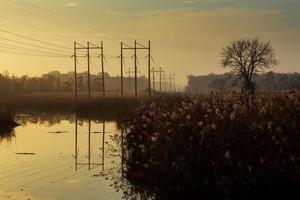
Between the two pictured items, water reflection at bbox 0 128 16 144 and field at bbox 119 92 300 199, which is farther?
water reflection at bbox 0 128 16 144

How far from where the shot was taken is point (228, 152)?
12852mm

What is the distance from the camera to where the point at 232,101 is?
15.9m

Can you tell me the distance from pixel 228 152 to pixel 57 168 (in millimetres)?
10801

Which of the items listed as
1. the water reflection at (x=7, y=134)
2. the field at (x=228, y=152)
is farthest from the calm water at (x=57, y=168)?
the field at (x=228, y=152)

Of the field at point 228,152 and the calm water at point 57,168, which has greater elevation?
the field at point 228,152

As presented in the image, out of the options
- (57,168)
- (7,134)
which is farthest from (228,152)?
(7,134)

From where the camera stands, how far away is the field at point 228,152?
13.2 m

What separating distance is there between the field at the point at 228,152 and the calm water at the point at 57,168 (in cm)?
244

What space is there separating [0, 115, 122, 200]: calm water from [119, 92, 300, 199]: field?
2439 mm

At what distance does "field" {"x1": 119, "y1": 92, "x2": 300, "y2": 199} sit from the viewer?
1325cm

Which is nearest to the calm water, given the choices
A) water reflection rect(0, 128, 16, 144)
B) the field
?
water reflection rect(0, 128, 16, 144)

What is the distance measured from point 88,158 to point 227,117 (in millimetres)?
11525

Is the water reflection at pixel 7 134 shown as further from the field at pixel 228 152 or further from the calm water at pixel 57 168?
the field at pixel 228 152

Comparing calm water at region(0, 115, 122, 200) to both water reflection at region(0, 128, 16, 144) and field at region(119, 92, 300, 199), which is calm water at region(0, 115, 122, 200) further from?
field at region(119, 92, 300, 199)
